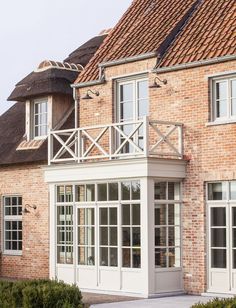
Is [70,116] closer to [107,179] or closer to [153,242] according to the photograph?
[107,179]

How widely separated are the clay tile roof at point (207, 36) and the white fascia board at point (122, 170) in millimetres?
2711

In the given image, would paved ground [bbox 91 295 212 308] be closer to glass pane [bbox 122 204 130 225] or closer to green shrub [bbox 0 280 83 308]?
glass pane [bbox 122 204 130 225]

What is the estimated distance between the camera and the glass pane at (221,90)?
19766 millimetres

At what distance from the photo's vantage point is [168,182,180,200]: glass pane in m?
20.3

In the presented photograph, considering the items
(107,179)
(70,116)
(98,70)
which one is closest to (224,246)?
(107,179)

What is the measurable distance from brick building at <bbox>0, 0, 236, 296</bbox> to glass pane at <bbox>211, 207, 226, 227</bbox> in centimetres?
2

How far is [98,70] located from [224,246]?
265 inches

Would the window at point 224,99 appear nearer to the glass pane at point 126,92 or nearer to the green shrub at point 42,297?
the glass pane at point 126,92

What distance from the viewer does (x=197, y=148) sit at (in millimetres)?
20156

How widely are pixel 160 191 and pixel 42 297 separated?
21.1 ft

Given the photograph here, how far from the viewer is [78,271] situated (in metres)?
21.3

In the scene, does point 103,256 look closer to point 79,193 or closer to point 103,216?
point 103,216

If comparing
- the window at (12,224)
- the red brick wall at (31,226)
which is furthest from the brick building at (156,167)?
the window at (12,224)

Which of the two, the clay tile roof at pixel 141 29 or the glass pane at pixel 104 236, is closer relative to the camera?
the glass pane at pixel 104 236
